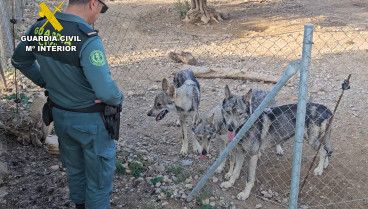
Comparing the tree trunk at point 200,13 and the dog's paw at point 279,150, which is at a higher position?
the tree trunk at point 200,13

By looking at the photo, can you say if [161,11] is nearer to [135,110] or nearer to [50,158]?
[135,110]

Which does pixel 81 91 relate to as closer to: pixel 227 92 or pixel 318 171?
pixel 227 92

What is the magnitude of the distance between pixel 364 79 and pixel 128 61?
526 cm

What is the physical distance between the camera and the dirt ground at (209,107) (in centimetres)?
461

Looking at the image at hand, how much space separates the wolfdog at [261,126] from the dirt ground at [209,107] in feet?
1.14

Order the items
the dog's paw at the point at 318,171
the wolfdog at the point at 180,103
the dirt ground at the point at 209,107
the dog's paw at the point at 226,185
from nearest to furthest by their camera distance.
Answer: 1. the dirt ground at the point at 209,107
2. the dog's paw at the point at 226,185
3. the dog's paw at the point at 318,171
4. the wolfdog at the point at 180,103

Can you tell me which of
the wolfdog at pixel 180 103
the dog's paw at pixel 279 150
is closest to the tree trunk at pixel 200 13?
the wolfdog at pixel 180 103

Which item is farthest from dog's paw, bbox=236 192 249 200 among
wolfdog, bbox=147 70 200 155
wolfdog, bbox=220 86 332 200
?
wolfdog, bbox=147 70 200 155

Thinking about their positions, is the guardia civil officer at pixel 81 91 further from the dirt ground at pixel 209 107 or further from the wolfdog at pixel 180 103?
the wolfdog at pixel 180 103

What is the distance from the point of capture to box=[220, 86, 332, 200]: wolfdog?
457cm

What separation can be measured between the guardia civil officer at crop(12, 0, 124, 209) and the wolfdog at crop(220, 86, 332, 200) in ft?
5.88

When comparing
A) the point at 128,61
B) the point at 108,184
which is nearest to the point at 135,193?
the point at 108,184

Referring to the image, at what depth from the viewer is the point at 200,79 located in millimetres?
8195

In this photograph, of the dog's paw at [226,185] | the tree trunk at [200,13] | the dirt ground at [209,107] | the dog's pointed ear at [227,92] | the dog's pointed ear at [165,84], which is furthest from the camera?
the tree trunk at [200,13]
